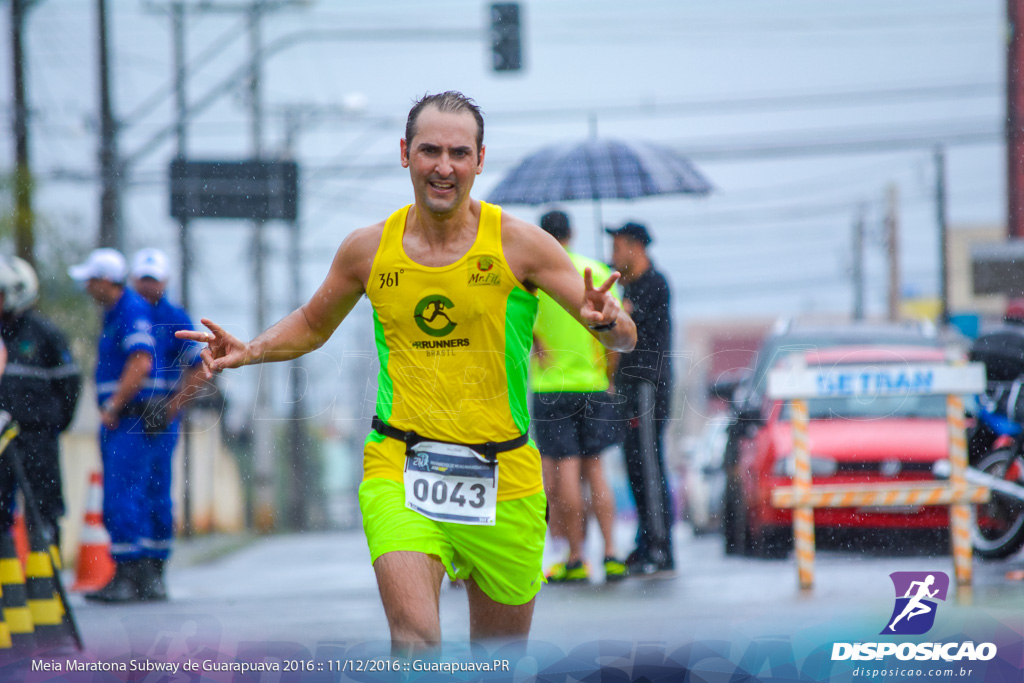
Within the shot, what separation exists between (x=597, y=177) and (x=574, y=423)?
1287 mm

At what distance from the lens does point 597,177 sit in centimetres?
552

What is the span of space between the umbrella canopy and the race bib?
84.5 inches

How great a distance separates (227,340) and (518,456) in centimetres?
85

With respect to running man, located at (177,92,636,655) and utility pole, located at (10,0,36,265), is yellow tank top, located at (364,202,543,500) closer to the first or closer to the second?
running man, located at (177,92,636,655)

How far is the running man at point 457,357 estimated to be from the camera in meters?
3.51

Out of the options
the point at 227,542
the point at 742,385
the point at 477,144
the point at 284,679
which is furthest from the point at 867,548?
the point at 227,542

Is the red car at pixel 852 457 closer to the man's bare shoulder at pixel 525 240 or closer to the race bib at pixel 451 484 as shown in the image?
the man's bare shoulder at pixel 525 240

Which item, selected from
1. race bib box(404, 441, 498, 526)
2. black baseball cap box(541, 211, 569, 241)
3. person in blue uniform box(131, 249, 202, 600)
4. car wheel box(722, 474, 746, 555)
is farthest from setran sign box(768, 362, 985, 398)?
person in blue uniform box(131, 249, 202, 600)

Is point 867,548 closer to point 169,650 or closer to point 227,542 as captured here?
point 169,650

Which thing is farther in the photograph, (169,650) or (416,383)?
(169,650)

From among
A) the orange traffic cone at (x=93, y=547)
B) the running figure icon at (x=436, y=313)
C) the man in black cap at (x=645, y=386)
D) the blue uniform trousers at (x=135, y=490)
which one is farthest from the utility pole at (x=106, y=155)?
the running figure icon at (x=436, y=313)

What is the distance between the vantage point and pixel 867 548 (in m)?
7.95

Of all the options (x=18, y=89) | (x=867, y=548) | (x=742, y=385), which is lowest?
(x=867, y=548)

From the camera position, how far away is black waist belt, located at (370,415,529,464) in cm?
357
